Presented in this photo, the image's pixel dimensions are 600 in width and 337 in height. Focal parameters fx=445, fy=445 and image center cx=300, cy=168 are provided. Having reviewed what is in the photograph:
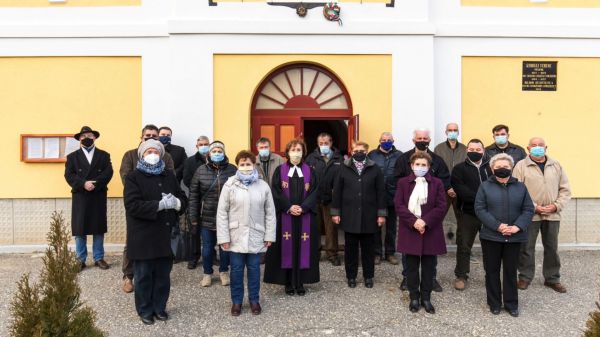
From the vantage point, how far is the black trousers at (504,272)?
489cm

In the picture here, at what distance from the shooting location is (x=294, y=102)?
7746 millimetres

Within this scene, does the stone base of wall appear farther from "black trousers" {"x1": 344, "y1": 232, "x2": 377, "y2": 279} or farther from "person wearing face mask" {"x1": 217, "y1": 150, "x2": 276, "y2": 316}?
"person wearing face mask" {"x1": 217, "y1": 150, "x2": 276, "y2": 316}

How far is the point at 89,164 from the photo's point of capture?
6559 mm

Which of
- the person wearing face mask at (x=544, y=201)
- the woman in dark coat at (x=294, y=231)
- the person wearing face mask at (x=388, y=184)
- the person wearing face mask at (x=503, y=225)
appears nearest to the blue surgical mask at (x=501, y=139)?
the person wearing face mask at (x=544, y=201)

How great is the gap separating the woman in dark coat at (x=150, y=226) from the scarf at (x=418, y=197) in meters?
2.55

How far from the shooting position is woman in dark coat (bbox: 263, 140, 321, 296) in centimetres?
544

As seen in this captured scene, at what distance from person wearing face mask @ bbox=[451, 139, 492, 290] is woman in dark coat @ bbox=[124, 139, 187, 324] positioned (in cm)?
345

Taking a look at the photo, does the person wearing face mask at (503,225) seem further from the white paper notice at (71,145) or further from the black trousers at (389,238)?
the white paper notice at (71,145)

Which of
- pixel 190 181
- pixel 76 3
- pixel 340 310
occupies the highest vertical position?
pixel 76 3

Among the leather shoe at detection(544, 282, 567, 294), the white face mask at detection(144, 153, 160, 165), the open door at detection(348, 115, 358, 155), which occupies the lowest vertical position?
the leather shoe at detection(544, 282, 567, 294)

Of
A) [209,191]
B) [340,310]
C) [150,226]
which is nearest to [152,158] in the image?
[150,226]

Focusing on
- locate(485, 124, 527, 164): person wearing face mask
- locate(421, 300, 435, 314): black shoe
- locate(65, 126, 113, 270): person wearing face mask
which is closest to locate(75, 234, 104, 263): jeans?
locate(65, 126, 113, 270): person wearing face mask

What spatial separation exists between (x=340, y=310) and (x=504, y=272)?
6.12ft

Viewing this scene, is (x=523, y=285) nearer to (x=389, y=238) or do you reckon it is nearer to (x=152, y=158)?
(x=389, y=238)
